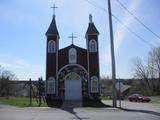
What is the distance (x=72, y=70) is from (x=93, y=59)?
300 cm

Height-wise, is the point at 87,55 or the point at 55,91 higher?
the point at 87,55

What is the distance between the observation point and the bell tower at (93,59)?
40094mm

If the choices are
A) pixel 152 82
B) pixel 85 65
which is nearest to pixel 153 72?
pixel 152 82

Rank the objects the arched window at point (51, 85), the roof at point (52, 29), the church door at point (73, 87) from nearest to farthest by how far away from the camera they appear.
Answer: the church door at point (73, 87) → the arched window at point (51, 85) → the roof at point (52, 29)

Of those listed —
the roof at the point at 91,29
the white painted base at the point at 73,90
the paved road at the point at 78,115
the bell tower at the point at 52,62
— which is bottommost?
the paved road at the point at 78,115

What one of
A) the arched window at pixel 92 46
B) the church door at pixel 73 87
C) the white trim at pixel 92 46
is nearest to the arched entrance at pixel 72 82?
the church door at pixel 73 87

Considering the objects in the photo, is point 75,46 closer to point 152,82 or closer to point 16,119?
point 16,119

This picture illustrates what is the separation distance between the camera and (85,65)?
40.5m

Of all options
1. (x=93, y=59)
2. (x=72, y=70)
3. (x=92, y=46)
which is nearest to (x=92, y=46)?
(x=92, y=46)

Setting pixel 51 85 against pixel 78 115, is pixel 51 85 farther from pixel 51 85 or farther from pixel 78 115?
pixel 78 115

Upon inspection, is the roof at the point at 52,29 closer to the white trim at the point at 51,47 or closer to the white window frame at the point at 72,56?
the white trim at the point at 51,47

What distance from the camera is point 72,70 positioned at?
4038 centimetres

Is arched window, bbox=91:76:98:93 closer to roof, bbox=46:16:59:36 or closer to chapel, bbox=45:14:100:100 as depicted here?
chapel, bbox=45:14:100:100

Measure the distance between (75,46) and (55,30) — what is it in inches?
135
